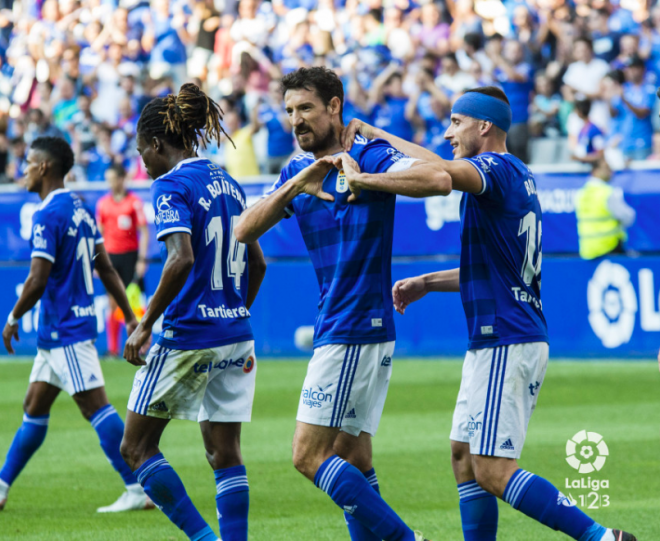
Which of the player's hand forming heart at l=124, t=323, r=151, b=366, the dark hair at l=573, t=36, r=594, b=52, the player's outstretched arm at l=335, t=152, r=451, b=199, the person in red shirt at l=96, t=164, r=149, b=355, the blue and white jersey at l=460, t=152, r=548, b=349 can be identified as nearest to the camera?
the player's outstretched arm at l=335, t=152, r=451, b=199

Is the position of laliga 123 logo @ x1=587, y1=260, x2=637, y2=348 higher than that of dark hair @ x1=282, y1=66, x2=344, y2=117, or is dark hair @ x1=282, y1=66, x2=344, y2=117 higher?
dark hair @ x1=282, y1=66, x2=344, y2=117

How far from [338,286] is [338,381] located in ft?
1.43

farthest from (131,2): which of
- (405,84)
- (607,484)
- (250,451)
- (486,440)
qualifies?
(486,440)

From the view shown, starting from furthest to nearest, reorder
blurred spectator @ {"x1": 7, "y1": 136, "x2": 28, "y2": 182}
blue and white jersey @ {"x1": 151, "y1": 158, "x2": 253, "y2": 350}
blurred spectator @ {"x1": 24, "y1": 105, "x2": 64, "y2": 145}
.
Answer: blurred spectator @ {"x1": 24, "y1": 105, "x2": 64, "y2": 145} → blurred spectator @ {"x1": 7, "y1": 136, "x2": 28, "y2": 182} → blue and white jersey @ {"x1": 151, "y1": 158, "x2": 253, "y2": 350}

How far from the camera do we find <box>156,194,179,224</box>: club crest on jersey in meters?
5.10

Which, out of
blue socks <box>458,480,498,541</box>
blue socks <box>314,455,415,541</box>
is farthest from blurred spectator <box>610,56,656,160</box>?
blue socks <box>314,455,415,541</box>

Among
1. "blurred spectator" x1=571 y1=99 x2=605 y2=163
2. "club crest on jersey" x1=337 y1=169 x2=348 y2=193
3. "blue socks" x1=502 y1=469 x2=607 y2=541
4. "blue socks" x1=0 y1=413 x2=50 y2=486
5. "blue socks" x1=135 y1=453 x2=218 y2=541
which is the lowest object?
"blue socks" x1=0 y1=413 x2=50 y2=486

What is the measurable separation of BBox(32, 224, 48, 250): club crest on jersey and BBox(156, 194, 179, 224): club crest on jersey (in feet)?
6.54

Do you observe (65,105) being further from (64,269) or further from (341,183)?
(341,183)

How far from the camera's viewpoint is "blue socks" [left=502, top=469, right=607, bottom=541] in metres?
4.46

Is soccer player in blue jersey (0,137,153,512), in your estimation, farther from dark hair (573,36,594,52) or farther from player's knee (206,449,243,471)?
dark hair (573,36,594,52)

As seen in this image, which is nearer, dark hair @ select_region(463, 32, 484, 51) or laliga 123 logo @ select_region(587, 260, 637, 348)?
laliga 123 logo @ select_region(587, 260, 637, 348)

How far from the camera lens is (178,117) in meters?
5.41

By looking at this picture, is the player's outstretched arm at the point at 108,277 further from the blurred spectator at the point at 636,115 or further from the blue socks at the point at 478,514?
the blurred spectator at the point at 636,115
